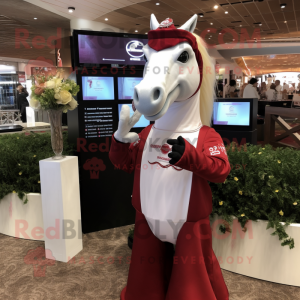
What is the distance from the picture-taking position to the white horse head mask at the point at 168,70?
3.68 ft

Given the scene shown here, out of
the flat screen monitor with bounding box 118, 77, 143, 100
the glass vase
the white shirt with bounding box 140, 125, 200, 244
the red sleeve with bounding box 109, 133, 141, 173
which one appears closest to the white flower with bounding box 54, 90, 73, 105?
the glass vase

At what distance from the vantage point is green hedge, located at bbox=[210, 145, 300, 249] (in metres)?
2.00

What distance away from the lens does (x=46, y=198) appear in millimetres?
2379

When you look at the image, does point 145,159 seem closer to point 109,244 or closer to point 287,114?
point 109,244

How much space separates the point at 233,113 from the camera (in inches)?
174

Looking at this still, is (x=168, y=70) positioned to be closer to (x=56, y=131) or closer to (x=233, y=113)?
(x=56, y=131)

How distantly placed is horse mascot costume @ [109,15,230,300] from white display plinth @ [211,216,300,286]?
58 centimetres

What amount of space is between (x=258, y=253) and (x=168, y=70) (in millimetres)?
1575

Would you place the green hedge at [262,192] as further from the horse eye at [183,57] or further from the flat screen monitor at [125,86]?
the flat screen monitor at [125,86]

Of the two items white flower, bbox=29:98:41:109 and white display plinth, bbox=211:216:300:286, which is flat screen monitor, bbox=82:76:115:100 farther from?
white display plinth, bbox=211:216:300:286

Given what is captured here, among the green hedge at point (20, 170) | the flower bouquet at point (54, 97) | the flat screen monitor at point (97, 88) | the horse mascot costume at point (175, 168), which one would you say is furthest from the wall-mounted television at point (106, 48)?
the horse mascot costume at point (175, 168)

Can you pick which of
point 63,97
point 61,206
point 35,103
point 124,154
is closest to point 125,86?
point 63,97

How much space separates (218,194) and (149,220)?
90cm

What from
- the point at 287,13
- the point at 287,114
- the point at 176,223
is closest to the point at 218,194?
the point at 176,223
